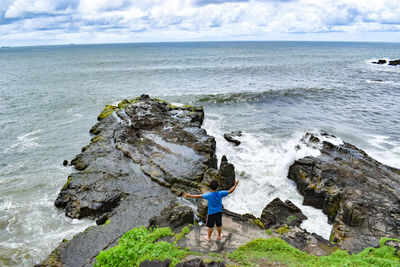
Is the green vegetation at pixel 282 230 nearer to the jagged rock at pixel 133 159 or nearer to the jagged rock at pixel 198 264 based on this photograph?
the jagged rock at pixel 198 264

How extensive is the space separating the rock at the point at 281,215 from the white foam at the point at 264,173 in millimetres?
546

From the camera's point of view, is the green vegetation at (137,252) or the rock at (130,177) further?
the rock at (130,177)

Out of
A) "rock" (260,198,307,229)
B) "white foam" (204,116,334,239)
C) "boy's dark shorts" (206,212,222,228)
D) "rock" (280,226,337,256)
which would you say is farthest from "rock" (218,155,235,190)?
"boy's dark shorts" (206,212,222,228)

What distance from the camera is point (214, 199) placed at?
9188 mm

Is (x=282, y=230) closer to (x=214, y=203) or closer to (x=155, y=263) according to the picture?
(x=214, y=203)

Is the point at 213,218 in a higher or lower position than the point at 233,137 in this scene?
higher

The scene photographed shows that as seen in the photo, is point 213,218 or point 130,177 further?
point 130,177

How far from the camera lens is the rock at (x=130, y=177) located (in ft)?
37.6

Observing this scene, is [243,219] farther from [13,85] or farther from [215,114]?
[13,85]

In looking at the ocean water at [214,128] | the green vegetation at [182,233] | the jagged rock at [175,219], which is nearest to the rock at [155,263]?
the green vegetation at [182,233]

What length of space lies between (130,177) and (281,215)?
9546 millimetres

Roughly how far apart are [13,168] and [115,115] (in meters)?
11.1

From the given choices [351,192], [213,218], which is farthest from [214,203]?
[351,192]

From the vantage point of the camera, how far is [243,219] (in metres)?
12.1
